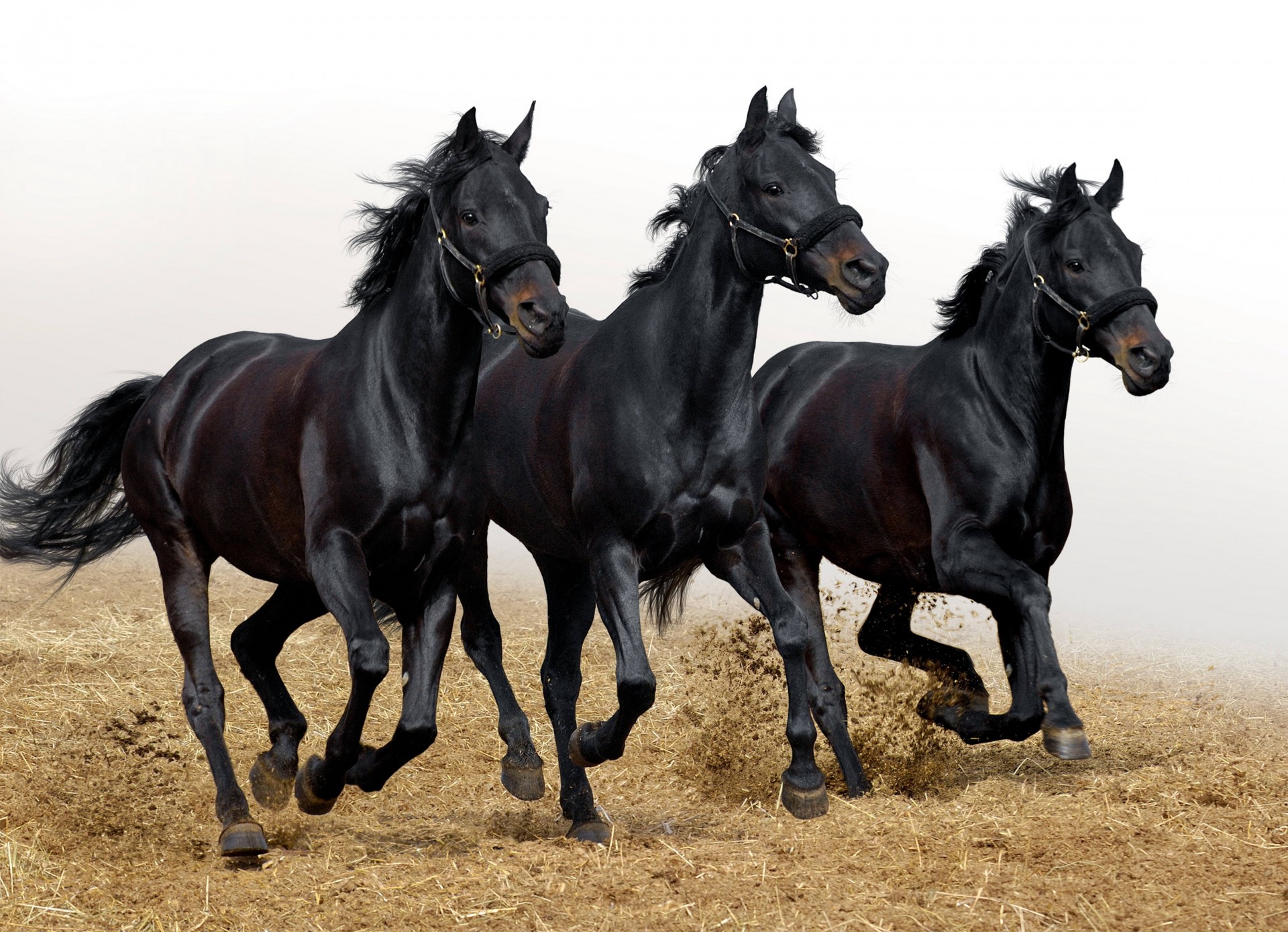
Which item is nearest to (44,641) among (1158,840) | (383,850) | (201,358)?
(201,358)

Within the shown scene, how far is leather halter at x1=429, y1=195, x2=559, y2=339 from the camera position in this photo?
4.73 m

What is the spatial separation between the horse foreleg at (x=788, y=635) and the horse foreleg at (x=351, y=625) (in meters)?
1.47

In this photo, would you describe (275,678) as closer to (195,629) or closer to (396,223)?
(195,629)

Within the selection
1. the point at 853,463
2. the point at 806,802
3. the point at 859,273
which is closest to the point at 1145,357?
the point at 853,463

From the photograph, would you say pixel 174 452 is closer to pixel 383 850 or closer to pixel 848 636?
pixel 383 850

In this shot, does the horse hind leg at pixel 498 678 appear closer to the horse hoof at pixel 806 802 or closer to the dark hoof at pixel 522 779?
the dark hoof at pixel 522 779

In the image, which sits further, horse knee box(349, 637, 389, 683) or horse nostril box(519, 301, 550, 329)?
horse knee box(349, 637, 389, 683)

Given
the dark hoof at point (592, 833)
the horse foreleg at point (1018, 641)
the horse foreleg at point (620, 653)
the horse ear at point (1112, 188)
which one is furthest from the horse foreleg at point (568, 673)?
the horse ear at point (1112, 188)

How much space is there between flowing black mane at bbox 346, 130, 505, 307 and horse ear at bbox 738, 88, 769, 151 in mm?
986

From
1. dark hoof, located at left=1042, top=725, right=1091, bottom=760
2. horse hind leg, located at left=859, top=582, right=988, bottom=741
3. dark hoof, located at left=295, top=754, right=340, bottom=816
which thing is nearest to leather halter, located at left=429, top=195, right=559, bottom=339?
dark hoof, located at left=295, top=754, right=340, bottom=816

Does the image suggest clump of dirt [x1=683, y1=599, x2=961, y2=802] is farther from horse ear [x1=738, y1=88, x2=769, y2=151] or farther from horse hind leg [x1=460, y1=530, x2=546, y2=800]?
horse ear [x1=738, y1=88, x2=769, y2=151]

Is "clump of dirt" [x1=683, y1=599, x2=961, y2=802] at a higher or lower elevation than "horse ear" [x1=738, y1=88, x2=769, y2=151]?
lower

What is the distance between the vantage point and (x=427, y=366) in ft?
16.6

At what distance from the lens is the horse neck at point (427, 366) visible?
503 centimetres
